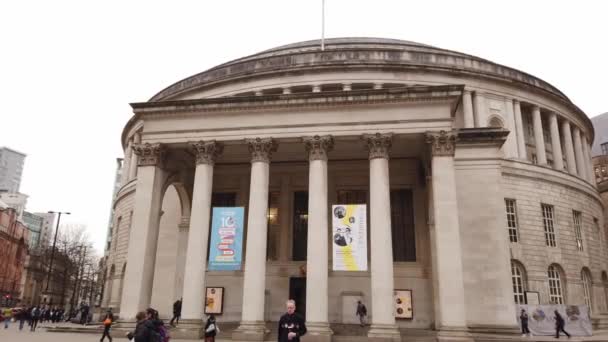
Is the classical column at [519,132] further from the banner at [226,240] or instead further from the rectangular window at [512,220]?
the banner at [226,240]

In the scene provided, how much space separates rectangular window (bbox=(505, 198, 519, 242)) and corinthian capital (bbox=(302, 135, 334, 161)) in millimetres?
19453

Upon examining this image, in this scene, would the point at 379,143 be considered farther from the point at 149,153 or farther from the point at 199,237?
the point at 149,153

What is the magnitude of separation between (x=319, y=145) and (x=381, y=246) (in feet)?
18.6

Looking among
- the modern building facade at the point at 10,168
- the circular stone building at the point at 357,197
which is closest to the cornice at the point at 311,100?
the circular stone building at the point at 357,197

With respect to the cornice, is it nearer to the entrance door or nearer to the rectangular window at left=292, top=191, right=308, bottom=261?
the rectangular window at left=292, top=191, right=308, bottom=261

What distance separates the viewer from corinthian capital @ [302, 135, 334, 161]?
21844mm

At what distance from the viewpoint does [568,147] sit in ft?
133

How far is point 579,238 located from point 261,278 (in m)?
30.7

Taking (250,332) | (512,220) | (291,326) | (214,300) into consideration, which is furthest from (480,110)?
(291,326)

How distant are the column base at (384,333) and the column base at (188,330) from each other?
773 cm

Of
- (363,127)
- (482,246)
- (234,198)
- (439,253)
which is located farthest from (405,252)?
(234,198)

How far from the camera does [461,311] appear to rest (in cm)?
1903

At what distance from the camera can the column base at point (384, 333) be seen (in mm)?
18578

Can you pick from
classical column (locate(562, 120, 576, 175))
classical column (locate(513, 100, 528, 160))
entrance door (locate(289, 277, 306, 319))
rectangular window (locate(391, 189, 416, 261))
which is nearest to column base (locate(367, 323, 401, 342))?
rectangular window (locate(391, 189, 416, 261))
